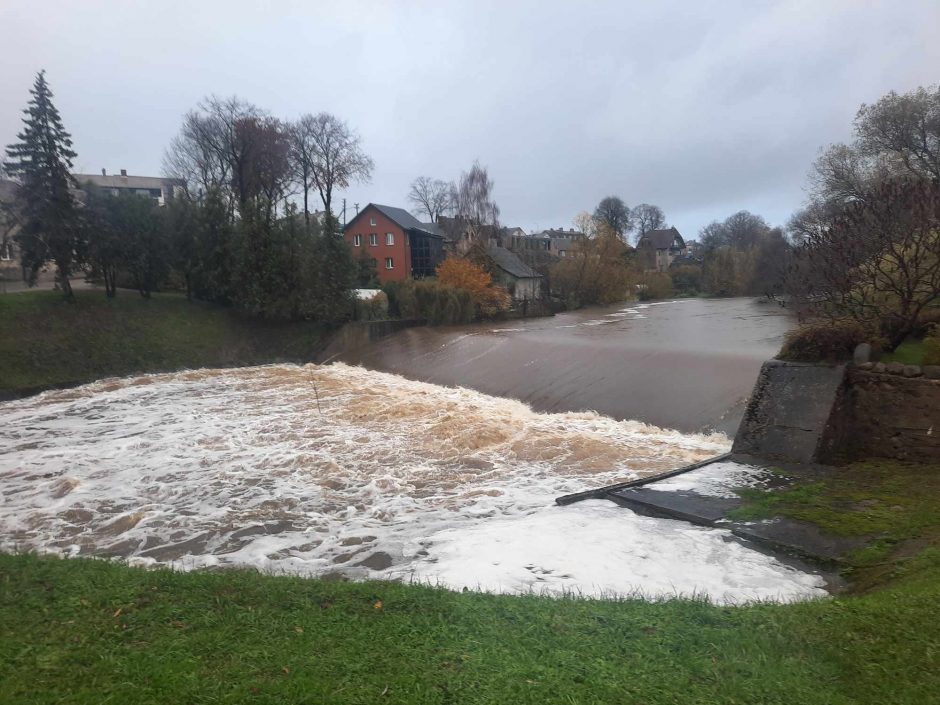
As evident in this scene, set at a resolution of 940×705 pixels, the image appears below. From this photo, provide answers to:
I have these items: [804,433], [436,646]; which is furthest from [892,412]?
[436,646]

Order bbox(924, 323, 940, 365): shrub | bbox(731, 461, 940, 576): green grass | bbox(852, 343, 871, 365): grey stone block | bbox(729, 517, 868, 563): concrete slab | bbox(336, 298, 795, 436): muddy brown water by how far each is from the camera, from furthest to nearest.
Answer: bbox(336, 298, 795, 436): muddy brown water → bbox(852, 343, 871, 365): grey stone block → bbox(924, 323, 940, 365): shrub → bbox(729, 517, 868, 563): concrete slab → bbox(731, 461, 940, 576): green grass

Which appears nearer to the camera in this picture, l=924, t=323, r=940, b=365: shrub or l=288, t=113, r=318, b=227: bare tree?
l=924, t=323, r=940, b=365: shrub

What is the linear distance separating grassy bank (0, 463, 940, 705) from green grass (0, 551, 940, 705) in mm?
11

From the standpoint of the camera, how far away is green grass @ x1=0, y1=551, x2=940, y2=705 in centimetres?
307

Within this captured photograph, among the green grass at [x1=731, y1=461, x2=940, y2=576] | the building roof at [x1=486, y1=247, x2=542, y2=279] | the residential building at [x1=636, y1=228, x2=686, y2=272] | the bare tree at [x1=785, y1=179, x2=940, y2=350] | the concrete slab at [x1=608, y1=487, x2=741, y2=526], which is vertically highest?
the residential building at [x1=636, y1=228, x2=686, y2=272]

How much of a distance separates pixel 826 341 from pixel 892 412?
4.53ft

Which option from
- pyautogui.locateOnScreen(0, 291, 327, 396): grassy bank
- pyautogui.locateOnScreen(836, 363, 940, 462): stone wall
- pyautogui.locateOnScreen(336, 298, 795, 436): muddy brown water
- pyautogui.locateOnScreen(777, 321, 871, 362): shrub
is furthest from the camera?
pyautogui.locateOnScreen(0, 291, 327, 396): grassy bank

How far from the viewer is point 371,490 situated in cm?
961

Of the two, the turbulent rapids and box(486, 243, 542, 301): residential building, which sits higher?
box(486, 243, 542, 301): residential building

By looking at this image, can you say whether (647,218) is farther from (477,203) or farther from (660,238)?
(477,203)

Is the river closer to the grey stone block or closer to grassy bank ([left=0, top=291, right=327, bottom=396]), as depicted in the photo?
the grey stone block

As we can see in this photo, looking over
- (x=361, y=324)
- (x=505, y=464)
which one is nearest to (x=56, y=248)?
(x=361, y=324)

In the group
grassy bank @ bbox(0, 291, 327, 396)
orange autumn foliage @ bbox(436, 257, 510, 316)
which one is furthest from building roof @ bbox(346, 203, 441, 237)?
grassy bank @ bbox(0, 291, 327, 396)

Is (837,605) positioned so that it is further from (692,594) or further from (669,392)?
(669,392)
